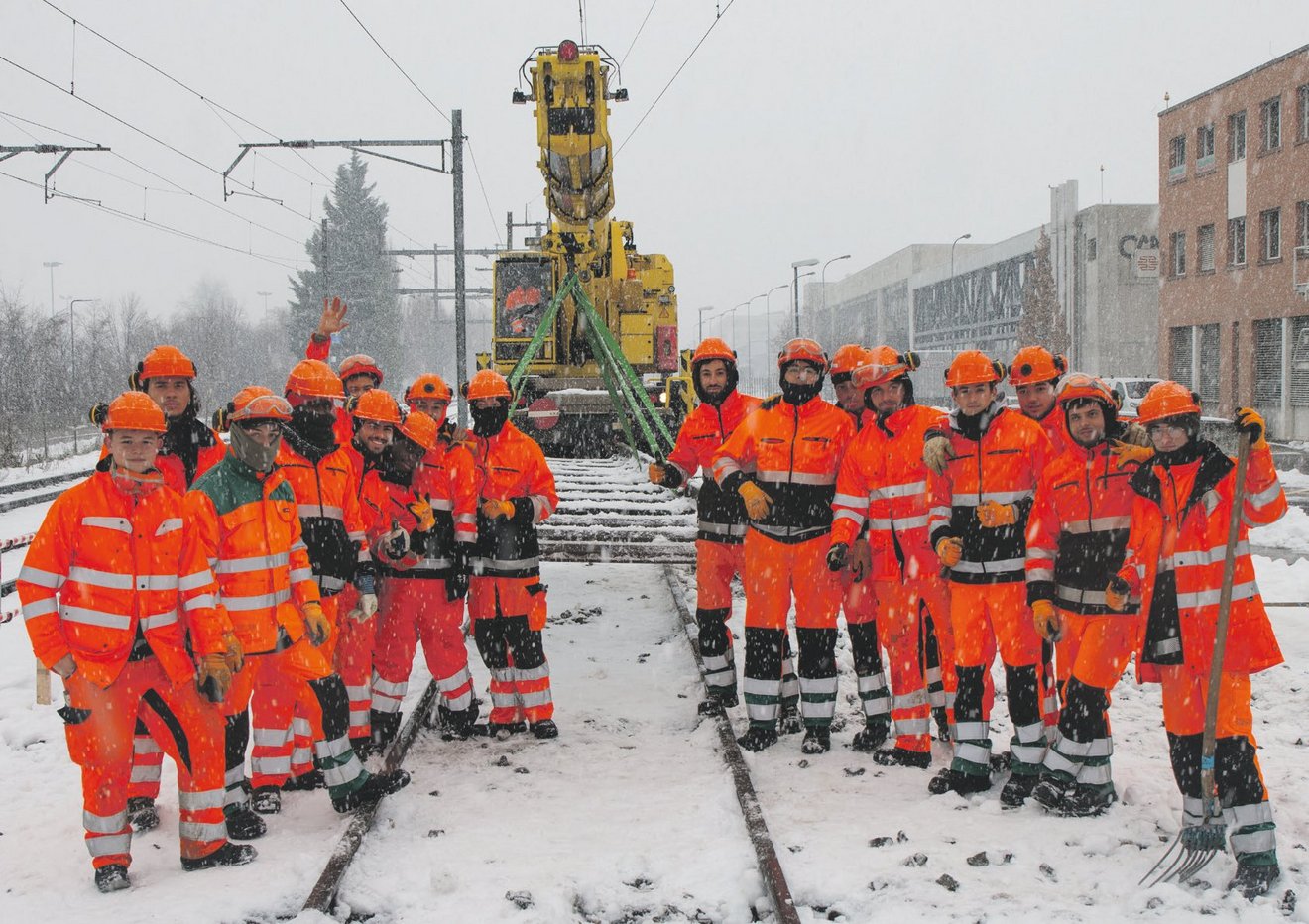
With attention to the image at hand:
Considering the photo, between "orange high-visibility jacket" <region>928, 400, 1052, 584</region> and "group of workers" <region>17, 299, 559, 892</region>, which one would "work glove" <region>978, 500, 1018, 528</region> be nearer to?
"orange high-visibility jacket" <region>928, 400, 1052, 584</region>

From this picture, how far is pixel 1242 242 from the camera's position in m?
30.2

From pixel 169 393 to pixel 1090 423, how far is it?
162 inches

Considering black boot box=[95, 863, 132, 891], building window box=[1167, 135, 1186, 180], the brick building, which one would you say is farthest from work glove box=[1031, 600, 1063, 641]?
building window box=[1167, 135, 1186, 180]

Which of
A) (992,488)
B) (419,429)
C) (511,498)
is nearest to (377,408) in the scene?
(419,429)

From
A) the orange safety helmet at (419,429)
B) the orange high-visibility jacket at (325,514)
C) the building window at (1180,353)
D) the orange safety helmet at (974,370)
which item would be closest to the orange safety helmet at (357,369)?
the orange safety helmet at (419,429)

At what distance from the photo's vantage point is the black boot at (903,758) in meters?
5.28

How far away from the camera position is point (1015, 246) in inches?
2128

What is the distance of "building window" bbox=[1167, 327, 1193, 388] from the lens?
3311cm

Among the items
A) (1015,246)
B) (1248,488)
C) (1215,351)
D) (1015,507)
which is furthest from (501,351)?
(1015,246)

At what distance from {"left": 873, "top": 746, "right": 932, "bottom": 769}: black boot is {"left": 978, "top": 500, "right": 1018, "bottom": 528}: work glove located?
1309 mm

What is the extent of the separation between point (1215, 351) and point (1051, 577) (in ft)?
103

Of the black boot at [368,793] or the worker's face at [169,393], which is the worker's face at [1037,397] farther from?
the worker's face at [169,393]

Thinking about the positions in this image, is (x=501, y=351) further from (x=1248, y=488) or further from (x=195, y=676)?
(x=1248, y=488)

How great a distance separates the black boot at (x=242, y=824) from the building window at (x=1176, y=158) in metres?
34.5
